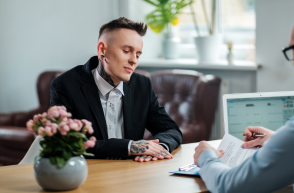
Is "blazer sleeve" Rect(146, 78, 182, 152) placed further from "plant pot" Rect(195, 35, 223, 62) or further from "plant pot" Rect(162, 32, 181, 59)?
"plant pot" Rect(162, 32, 181, 59)

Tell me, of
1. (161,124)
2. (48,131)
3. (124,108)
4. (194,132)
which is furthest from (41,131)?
(194,132)

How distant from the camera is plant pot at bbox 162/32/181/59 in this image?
156 inches

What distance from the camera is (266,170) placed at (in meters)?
0.93

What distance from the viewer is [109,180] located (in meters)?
1.21

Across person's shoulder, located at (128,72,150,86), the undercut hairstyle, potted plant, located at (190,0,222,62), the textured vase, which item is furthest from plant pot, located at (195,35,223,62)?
the undercut hairstyle

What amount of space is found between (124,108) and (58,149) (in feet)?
2.54

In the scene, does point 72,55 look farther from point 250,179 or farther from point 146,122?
point 250,179

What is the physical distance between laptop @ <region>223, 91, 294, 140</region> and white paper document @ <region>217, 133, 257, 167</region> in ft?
0.56

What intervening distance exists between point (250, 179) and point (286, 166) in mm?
101

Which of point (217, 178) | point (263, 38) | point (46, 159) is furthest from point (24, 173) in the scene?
point (263, 38)

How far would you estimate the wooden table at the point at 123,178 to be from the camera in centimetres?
114

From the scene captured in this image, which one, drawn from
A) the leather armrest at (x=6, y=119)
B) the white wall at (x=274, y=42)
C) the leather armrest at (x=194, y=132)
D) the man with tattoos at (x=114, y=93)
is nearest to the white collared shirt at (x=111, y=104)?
the man with tattoos at (x=114, y=93)

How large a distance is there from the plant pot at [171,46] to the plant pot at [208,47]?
1.37 ft

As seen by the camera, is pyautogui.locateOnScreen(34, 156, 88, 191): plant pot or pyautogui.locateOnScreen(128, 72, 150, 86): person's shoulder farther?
pyautogui.locateOnScreen(128, 72, 150, 86): person's shoulder
